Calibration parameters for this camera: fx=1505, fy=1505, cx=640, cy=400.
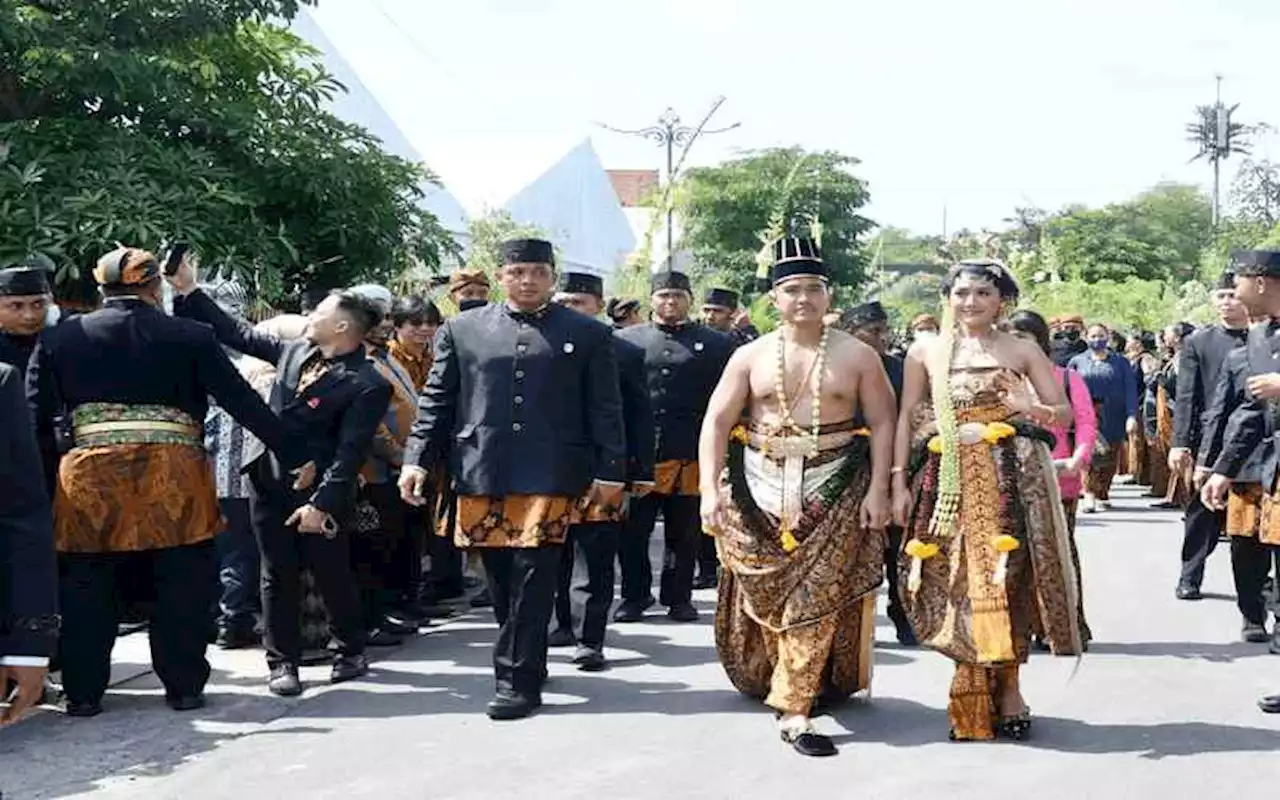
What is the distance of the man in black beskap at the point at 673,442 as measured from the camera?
8875 mm

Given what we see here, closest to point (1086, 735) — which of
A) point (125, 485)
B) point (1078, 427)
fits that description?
point (1078, 427)

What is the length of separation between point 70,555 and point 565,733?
87.1 inches

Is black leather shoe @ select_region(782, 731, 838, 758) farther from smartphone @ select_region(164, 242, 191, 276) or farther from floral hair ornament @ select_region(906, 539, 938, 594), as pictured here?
smartphone @ select_region(164, 242, 191, 276)

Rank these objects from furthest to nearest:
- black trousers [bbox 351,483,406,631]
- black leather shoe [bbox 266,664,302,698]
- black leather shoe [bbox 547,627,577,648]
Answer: black leather shoe [bbox 547,627,577,648] < black trousers [bbox 351,483,406,631] < black leather shoe [bbox 266,664,302,698]

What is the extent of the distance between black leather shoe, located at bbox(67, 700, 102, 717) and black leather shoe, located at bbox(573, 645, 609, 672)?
2.25 m

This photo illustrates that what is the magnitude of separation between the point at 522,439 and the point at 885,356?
309cm

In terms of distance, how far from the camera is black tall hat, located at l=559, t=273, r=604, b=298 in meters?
8.72

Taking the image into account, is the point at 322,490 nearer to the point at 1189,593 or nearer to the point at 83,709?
the point at 83,709

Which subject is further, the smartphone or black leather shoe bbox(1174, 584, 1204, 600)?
black leather shoe bbox(1174, 584, 1204, 600)

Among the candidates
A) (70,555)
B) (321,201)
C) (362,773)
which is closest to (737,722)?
(362,773)

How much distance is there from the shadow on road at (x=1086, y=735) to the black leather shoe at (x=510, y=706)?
1306mm

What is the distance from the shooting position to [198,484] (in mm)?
6496

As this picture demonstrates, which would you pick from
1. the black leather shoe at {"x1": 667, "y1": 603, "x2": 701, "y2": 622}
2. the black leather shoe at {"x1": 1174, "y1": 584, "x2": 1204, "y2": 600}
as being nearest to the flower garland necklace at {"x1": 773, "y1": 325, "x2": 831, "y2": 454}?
the black leather shoe at {"x1": 667, "y1": 603, "x2": 701, "y2": 622}

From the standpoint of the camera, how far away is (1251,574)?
8.31m
